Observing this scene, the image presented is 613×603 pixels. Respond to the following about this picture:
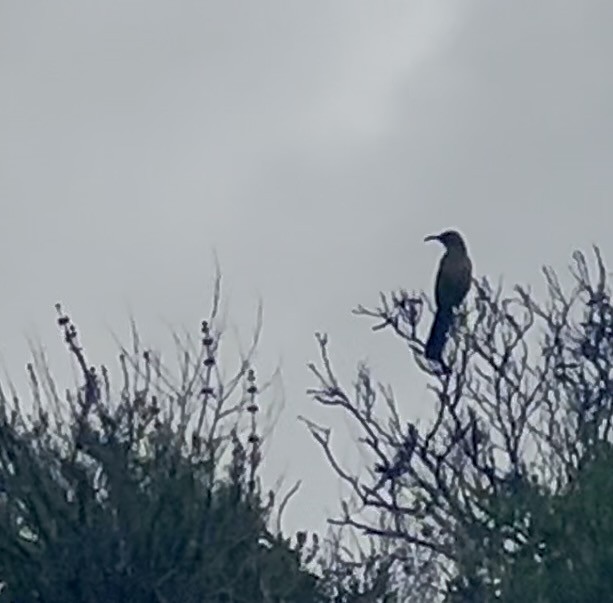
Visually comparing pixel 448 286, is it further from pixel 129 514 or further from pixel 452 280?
pixel 129 514

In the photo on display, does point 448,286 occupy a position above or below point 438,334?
above

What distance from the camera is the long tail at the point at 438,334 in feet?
49.4

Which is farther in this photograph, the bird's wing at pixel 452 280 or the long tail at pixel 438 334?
the bird's wing at pixel 452 280

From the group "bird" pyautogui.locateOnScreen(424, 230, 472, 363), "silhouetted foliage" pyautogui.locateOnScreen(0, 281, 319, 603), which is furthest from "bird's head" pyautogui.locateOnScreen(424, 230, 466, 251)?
"silhouetted foliage" pyautogui.locateOnScreen(0, 281, 319, 603)

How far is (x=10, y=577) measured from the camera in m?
Result: 11.5

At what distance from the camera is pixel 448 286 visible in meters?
16.9

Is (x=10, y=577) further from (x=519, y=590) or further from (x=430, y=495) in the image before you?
(x=430, y=495)

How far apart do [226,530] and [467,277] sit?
5.61m

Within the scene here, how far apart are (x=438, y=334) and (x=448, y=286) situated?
4.68 feet

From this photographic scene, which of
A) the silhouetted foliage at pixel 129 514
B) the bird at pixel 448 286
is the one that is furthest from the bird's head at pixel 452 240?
the silhouetted foliage at pixel 129 514

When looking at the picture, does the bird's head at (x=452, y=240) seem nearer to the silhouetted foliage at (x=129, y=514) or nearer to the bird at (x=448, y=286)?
the bird at (x=448, y=286)

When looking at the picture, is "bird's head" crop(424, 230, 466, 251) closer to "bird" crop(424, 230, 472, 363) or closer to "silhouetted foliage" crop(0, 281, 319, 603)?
"bird" crop(424, 230, 472, 363)

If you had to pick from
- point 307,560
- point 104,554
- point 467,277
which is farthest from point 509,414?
point 104,554

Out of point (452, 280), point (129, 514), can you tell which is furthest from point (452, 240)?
point (129, 514)
